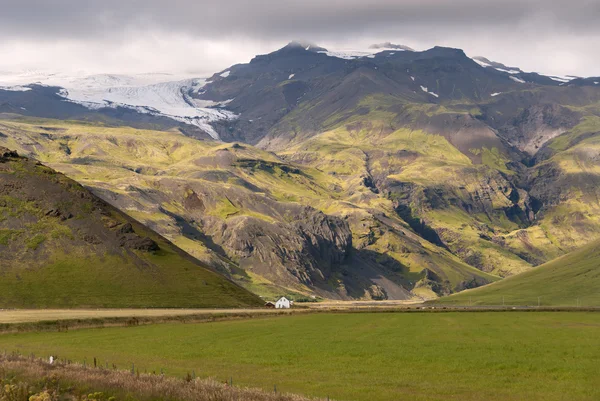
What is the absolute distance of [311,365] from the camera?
6122cm

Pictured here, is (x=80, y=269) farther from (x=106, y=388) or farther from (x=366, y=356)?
(x=106, y=388)

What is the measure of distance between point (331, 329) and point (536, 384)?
55.2 meters


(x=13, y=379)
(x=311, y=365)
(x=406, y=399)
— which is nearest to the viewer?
(x=13, y=379)

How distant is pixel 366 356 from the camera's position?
6731 cm

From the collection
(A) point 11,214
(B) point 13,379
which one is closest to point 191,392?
(B) point 13,379

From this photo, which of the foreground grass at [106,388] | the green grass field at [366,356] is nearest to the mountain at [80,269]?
the green grass field at [366,356]

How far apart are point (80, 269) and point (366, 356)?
416 ft

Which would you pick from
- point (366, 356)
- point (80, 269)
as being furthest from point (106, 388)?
point (80, 269)

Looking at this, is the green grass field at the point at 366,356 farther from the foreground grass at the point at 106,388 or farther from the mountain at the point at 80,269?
the mountain at the point at 80,269

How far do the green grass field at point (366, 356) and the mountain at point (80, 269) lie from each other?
66408 mm

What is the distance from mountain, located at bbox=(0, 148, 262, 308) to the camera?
168250 mm

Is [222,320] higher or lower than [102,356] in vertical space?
lower

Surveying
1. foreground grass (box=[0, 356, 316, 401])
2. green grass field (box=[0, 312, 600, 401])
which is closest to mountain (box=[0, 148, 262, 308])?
green grass field (box=[0, 312, 600, 401])

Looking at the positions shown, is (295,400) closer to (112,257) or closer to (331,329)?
(331,329)
